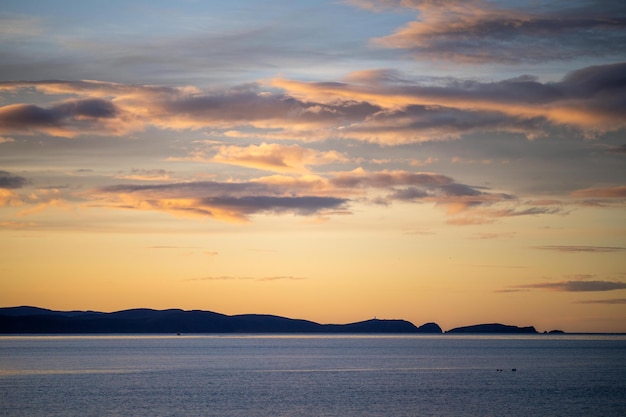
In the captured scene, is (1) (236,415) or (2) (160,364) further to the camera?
(2) (160,364)

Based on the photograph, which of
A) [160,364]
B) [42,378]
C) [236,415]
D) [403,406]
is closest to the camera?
[236,415]

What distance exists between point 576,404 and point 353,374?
52.1 metres

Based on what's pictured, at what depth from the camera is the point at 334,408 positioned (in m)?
86.2

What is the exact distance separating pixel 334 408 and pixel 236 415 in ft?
36.3

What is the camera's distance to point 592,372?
15262cm

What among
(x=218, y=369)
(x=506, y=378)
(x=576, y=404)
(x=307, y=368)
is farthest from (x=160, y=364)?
(x=576, y=404)

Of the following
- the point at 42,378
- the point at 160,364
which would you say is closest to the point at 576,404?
the point at 42,378

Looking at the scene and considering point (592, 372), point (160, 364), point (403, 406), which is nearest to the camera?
point (403, 406)

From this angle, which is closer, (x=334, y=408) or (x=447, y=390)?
(x=334, y=408)

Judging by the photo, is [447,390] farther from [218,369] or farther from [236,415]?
[218,369]

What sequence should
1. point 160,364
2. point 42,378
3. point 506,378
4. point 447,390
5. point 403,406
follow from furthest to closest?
1. point 160,364
2. point 506,378
3. point 42,378
4. point 447,390
5. point 403,406

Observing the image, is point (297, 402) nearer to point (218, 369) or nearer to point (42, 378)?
point (42, 378)

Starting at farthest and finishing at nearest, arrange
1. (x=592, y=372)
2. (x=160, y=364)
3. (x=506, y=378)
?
(x=160, y=364) → (x=592, y=372) → (x=506, y=378)

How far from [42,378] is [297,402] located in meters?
52.5
